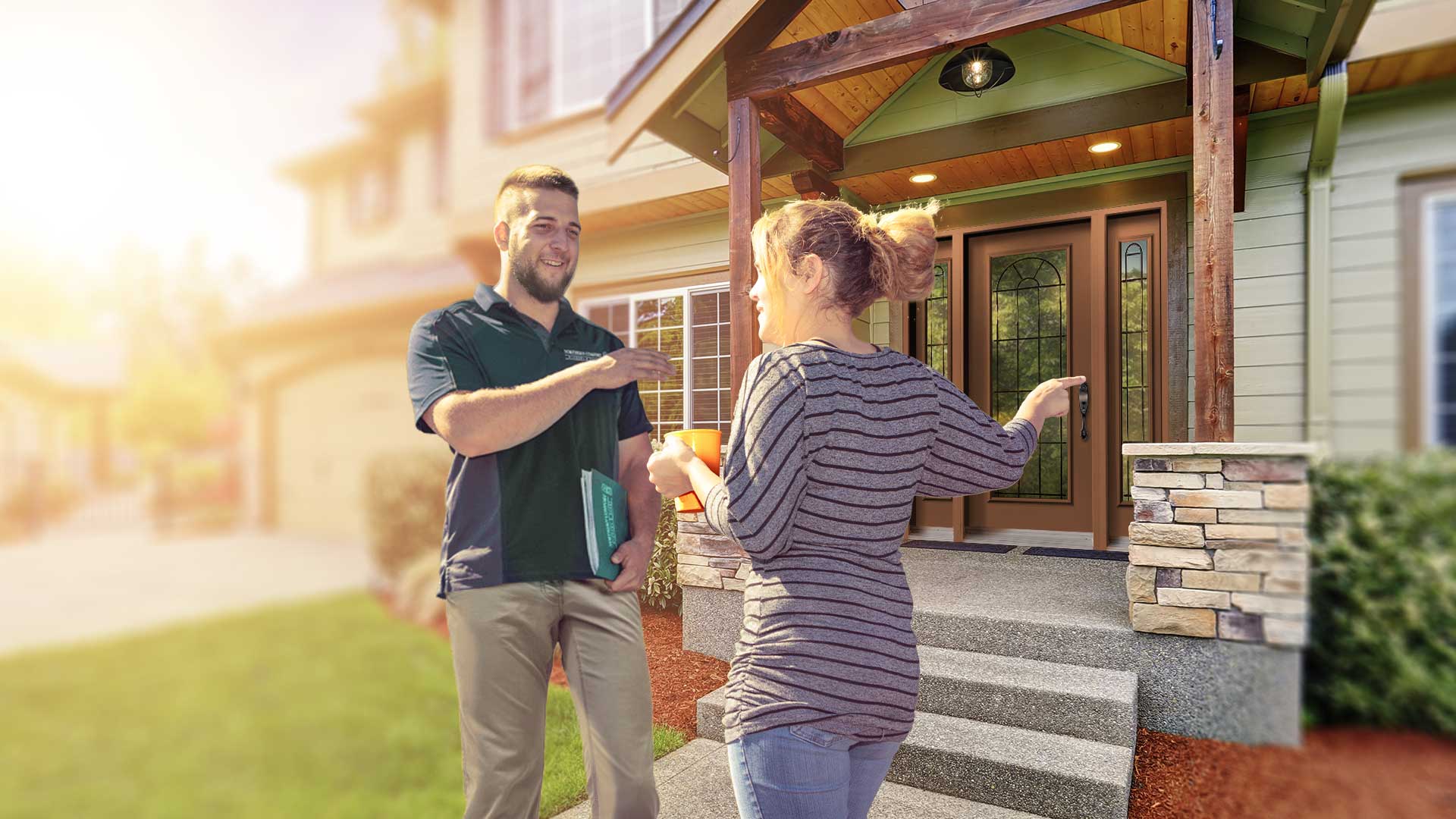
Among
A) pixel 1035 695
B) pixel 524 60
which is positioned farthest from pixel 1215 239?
pixel 524 60

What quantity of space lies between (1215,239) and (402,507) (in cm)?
262

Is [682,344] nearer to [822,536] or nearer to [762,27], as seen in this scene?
[762,27]

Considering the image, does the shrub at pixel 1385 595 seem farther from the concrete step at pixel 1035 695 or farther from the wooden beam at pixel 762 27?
the wooden beam at pixel 762 27

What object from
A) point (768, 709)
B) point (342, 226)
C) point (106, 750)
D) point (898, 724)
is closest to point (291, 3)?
point (342, 226)

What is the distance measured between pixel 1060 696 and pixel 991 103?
3096 mm

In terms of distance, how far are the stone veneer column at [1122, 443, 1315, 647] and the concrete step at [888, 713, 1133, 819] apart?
50cm

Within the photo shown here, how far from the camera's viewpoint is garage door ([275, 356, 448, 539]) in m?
0.57

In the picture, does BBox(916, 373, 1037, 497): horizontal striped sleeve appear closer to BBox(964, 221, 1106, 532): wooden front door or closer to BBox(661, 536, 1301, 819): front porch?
BBox(661, 536, 1301, 819): front porch

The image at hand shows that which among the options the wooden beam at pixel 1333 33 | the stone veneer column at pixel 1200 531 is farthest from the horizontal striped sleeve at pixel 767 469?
the wooden beam at pixel 1333 33

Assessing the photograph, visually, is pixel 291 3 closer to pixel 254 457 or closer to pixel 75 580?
pixel 254 457

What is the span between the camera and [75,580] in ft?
1.68

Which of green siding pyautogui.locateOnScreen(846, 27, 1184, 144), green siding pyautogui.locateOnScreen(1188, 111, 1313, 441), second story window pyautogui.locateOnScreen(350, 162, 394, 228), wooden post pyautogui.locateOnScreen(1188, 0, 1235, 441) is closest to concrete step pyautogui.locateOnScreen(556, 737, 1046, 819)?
wooden post pyautogui.locateOnScreen(1188, 0, 1235, 441)

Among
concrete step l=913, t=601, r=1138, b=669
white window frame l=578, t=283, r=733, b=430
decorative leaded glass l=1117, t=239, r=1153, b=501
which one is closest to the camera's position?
white window frame l=578, t=283, r=733, b=430

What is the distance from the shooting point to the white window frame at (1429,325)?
1.18 metres
